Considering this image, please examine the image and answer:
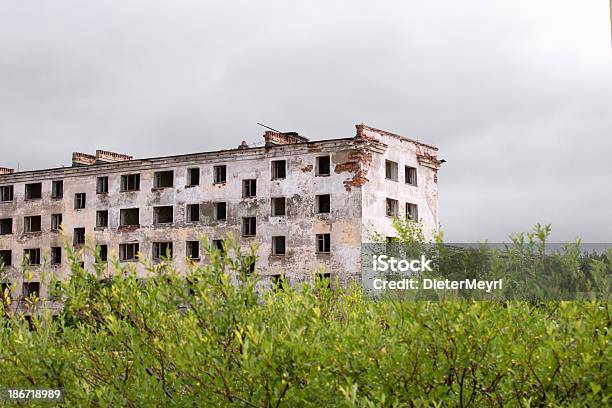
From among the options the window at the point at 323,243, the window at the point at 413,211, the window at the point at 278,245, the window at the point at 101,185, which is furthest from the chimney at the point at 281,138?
the window at the point at 101,185

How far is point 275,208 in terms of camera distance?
41.8 metres

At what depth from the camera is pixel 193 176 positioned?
44.6 meters

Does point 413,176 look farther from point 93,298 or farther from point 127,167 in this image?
point 93,298

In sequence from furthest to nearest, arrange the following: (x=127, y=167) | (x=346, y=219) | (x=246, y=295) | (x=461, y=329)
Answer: (x=127, y=167), (x=346, y=219), (x=246, y=295), (x=461, y=329)

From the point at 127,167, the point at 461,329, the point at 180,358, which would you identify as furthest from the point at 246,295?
the point at 127,167

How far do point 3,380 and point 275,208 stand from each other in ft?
114

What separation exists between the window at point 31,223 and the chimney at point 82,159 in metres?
3.68

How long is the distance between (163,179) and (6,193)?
11.0m

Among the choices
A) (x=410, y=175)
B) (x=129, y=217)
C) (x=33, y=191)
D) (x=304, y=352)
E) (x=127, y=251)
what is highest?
(x=33, y=191)

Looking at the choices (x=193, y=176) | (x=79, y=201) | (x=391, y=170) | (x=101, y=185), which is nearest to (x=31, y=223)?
(x=79, y=201)

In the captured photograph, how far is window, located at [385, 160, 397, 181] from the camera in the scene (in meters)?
41.7

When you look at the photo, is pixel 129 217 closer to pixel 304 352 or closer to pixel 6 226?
pixel 6 226

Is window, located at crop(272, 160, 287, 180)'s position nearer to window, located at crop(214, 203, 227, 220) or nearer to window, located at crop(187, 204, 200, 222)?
window, located at crop(214, 203, 227, 220)

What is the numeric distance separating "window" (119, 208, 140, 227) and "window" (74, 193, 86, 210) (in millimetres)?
2730
